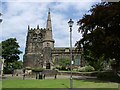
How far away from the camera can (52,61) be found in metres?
107

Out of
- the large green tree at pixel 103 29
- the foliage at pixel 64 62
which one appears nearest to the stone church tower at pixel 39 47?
the foliage at pixel 64 62

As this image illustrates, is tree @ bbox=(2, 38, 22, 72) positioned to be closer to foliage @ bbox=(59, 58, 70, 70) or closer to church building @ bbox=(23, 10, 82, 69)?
church building @ bbox=(23, 10, 82, 69)

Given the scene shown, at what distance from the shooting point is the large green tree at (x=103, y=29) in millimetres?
34197

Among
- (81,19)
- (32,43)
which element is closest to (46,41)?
(32,43)

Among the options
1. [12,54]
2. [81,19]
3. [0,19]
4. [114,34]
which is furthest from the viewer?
[12,54]

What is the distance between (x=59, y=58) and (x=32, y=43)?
13415 mm

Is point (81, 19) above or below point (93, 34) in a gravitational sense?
above

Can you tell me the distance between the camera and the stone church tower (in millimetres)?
107750

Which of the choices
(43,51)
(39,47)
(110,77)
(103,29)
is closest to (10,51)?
(43,51)

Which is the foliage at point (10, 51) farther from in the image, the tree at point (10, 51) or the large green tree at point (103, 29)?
the large green tree at point (103, 29)

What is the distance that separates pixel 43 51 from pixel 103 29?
74.9m

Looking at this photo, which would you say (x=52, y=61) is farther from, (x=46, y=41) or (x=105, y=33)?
(x=105, y=33)

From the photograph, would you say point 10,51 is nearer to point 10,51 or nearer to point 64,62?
point 10,51

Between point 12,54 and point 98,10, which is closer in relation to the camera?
point 98,10
